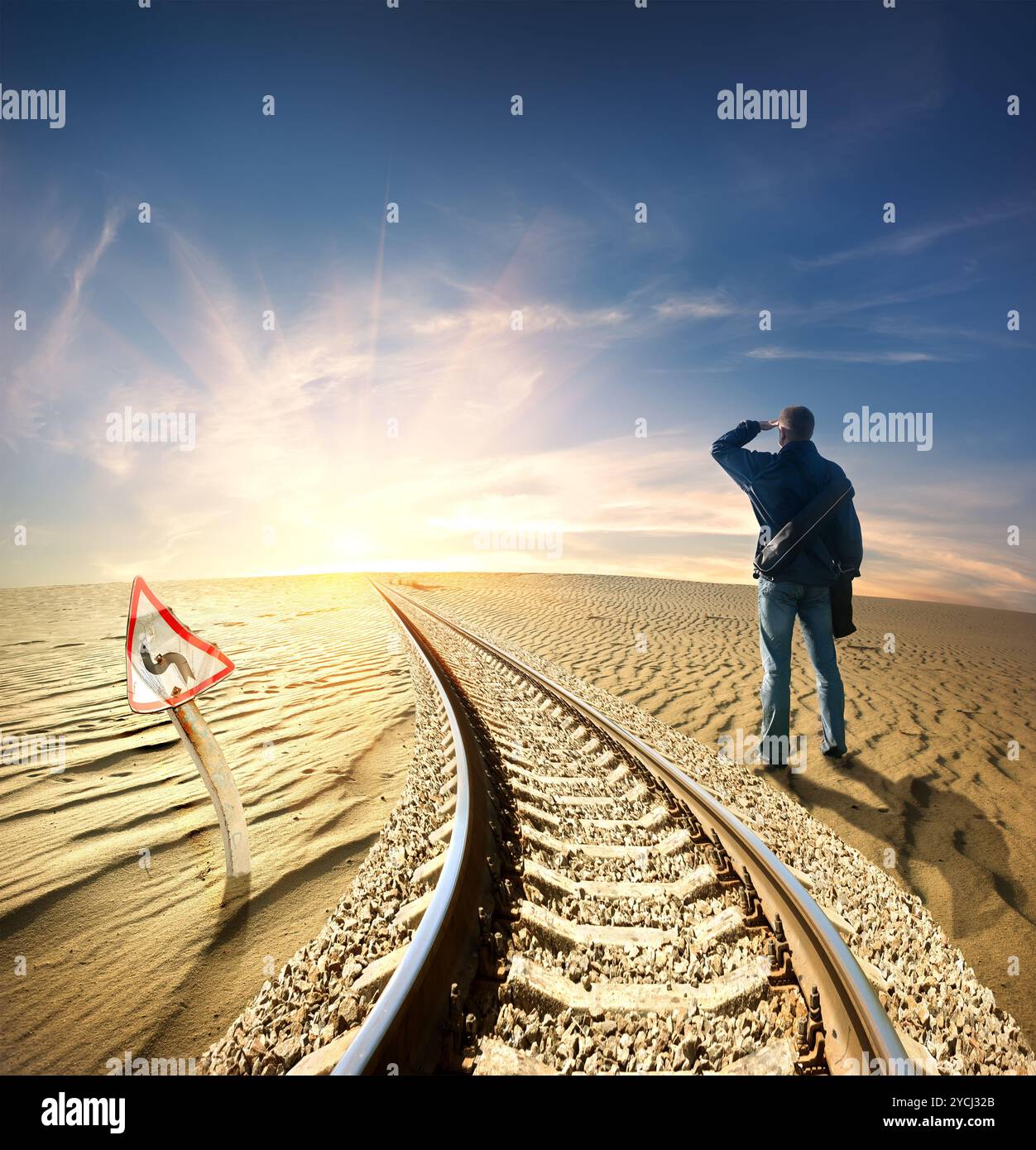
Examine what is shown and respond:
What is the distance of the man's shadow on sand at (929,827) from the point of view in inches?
131

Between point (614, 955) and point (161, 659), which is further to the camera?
point (161, 659)

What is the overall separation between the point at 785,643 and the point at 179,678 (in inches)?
204

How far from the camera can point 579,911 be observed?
265cm

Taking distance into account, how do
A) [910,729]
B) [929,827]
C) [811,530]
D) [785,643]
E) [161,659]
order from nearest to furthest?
1. [161,659]
2. [929,827]
3. [811,530]
4. [785,643]
5. [910,729]

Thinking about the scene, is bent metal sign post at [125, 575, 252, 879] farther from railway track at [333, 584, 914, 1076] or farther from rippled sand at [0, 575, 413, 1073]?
railway track at [333, 584, 914, 1076]

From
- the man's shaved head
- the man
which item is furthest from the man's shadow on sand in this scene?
the man's shaved head

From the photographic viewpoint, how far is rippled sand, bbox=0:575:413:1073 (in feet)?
6.94

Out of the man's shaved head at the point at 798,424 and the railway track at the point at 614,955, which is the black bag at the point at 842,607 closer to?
the man's shaved head at the point at 798,424

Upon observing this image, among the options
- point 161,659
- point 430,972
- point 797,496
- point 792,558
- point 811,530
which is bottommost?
point 430,972

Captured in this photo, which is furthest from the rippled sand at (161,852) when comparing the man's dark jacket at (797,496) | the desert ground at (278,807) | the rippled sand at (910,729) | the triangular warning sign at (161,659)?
the man's dark jacket at (797,496)

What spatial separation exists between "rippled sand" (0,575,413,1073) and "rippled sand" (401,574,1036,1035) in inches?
145

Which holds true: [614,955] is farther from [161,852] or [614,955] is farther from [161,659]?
[161,852]

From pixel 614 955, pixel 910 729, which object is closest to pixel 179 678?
pixel 614 955

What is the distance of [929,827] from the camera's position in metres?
4.31
